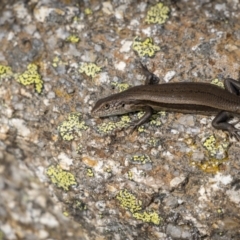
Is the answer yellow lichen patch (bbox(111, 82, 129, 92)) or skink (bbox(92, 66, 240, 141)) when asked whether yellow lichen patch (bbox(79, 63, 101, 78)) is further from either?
skink (bbox(92, 66, 240, 141))

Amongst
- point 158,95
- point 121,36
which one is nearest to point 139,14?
point 121,36

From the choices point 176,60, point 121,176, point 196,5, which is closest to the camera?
point 121,176

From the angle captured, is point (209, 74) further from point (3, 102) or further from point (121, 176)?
point (3, 102)

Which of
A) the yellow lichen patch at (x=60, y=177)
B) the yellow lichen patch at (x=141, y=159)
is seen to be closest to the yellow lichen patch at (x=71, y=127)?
the yellow lichen patch at (x=60, y=177)

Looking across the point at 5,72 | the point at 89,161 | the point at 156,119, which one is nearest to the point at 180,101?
the point at 156,119

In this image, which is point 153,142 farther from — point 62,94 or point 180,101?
point 62,94

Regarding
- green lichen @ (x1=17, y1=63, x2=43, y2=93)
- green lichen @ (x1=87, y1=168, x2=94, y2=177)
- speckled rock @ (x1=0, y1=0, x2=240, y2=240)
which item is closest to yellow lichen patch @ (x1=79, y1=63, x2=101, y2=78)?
speckled rock @ (x1=0, y1=0, x2=240, y2=240)
